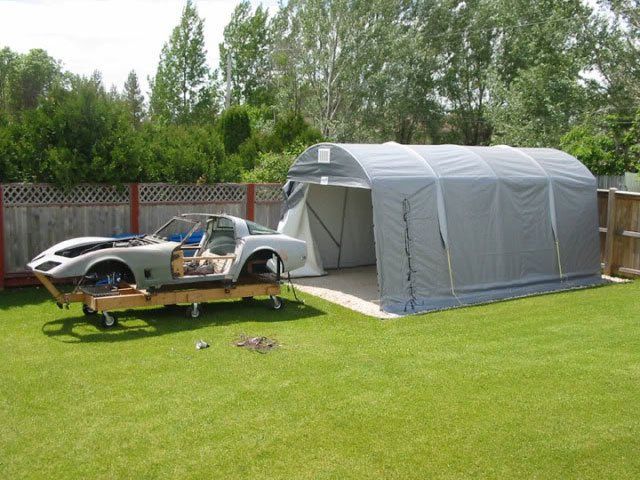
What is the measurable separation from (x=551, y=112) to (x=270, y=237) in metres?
18.4

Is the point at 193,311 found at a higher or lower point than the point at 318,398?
higher

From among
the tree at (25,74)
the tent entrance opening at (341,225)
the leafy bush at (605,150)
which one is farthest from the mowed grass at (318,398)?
the tree at (25,74)

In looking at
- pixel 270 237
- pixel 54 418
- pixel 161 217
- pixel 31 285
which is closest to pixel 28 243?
pixel 31 285

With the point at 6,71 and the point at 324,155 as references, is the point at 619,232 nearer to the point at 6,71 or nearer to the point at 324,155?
the point at 324,155

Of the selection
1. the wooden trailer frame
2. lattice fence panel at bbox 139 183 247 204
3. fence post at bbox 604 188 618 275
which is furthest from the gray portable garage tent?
the wooden trailer frame

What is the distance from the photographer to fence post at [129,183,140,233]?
1195 cm

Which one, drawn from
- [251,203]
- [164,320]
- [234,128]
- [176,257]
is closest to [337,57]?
[234,128]

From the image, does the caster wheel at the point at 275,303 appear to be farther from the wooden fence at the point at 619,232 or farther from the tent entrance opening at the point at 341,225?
the wooden fence at the point at 619,232

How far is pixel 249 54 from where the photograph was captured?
4350 cm

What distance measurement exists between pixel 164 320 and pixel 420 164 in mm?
5038

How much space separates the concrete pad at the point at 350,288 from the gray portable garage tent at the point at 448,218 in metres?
0.28

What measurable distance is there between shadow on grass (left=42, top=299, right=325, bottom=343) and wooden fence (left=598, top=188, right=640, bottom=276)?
7011 millimetres

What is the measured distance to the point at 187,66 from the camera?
42125mm

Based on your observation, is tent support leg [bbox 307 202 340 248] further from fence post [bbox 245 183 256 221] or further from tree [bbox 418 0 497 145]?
tree [bbox 418 0 497 145]
